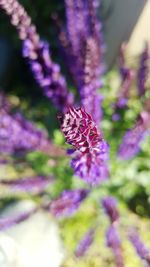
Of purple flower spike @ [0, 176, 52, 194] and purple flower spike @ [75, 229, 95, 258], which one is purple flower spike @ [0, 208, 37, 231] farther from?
purple flower spike @ [75, 229, 95, 258]

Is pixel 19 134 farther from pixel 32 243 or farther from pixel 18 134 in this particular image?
pixel 32 243

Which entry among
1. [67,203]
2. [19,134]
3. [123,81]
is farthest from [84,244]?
[123,81]

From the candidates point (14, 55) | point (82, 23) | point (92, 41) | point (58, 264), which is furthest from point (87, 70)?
point (14, 55)

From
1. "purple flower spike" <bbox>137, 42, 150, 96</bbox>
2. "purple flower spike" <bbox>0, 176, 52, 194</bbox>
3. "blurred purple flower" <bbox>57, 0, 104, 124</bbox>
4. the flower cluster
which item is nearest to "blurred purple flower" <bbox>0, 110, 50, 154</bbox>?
the flower cluster

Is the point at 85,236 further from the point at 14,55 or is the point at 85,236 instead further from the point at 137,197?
the point at 14,55

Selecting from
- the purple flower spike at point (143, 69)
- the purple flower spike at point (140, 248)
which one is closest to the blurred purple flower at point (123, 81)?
the purple flower spike at point (143, 69)

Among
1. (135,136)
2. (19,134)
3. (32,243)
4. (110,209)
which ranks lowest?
(110,209)

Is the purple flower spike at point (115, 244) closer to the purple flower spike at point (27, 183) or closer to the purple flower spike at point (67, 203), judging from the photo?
the purple flower spike at point (67, 203)
